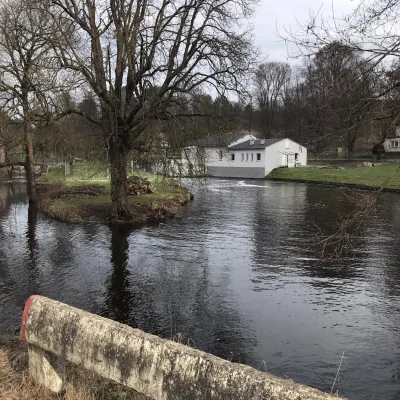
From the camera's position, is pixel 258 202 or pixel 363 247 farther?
pixel 258 202

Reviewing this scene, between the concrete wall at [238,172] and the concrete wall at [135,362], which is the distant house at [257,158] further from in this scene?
the concrete wall at [135,362]

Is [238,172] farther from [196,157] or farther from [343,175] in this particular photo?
[196,157]

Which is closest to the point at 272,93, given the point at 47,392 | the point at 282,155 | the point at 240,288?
the point at 282,155

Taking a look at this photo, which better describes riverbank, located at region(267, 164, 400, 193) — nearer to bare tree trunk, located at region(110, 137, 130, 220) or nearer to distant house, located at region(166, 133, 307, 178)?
distant house, located at region(166, 133, 307, 178)

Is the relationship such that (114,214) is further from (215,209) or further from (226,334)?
(226,334)

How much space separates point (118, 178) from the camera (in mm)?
20062

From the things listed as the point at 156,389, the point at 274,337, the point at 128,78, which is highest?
the point at 128,78

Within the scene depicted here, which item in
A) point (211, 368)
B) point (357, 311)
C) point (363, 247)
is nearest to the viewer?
point (211, 368)

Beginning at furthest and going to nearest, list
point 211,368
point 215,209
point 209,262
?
point 215,209, point 209,262, point 211,368

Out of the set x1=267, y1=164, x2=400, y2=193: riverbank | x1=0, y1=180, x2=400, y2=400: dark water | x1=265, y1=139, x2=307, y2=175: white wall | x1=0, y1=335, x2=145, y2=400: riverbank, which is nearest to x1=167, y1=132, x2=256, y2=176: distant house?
x1=0, y1=180, x2=400, y2=400: dark water

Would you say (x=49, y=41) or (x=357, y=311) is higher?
(x=49, y=41)

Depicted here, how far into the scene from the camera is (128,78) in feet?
62.5

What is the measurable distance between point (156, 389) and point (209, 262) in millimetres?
10427

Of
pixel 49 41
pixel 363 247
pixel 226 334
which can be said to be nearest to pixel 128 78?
pixel 49 41
